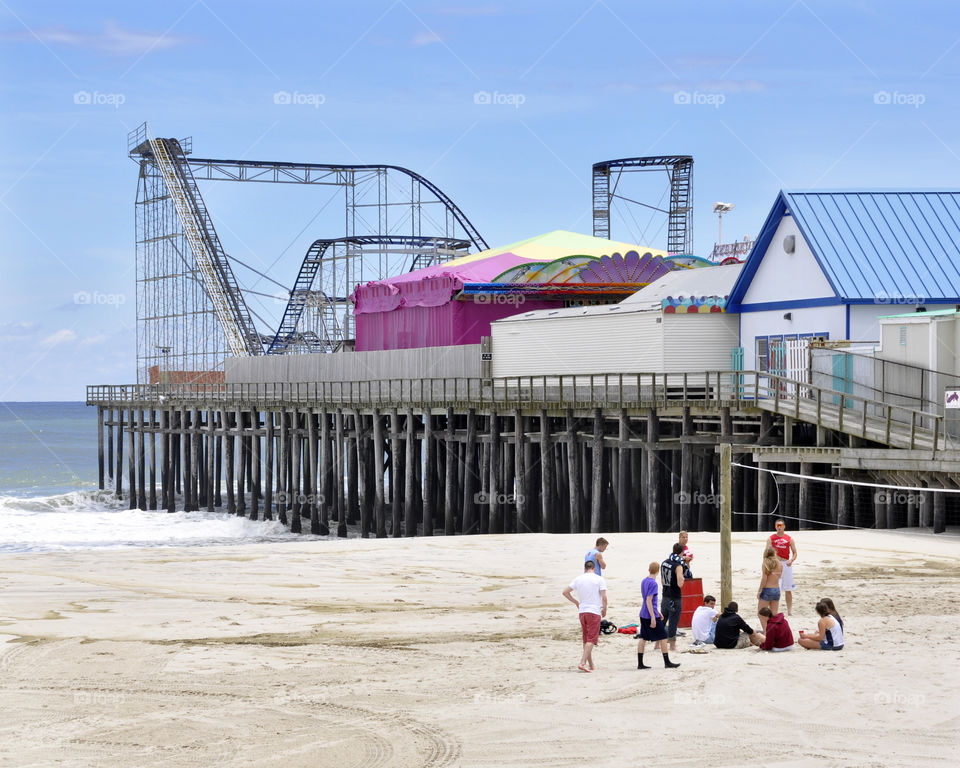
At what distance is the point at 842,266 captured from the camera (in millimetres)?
29844

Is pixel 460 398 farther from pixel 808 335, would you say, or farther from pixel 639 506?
pixel 808 335

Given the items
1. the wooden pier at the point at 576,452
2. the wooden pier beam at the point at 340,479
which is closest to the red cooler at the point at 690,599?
the wooden pier at the point at 576,452

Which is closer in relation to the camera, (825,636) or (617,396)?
(825,636)

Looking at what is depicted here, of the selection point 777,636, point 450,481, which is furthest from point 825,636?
point 450,481

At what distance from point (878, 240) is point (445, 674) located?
2030 centimetres

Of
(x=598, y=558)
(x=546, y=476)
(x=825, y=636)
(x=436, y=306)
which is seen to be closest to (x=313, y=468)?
(x=436, y=306)

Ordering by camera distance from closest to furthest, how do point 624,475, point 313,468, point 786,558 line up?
point 786,558, point 624,475, point 313,468

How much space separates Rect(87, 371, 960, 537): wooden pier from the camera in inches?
969

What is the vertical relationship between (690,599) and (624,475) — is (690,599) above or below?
below

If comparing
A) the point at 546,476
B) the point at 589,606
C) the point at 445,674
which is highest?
the point at 546,476

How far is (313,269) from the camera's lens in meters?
61.0

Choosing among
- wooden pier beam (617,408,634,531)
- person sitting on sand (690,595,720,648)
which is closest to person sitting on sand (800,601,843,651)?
person sitting on sand (690,595,720,648)

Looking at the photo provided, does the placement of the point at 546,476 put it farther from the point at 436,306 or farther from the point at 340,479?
the point at 436,306

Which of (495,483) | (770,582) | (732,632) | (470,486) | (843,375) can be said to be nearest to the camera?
(732,632)
